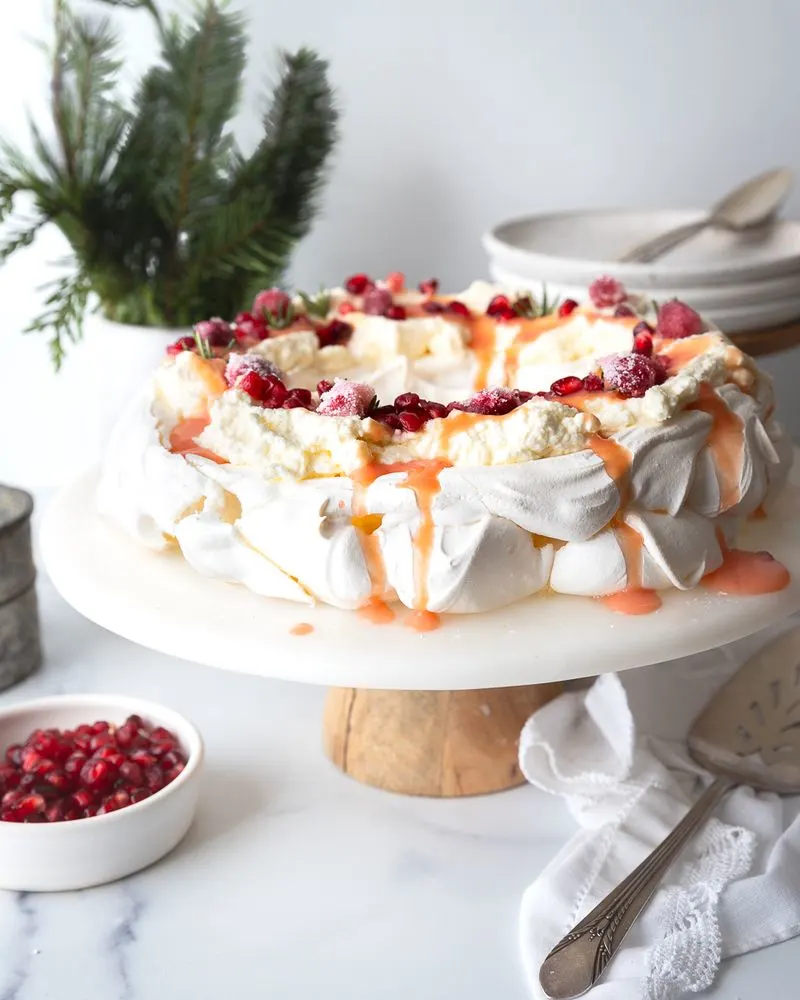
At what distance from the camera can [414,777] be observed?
129 centimetres

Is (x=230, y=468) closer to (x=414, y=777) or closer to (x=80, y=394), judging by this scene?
(x=414, y=777)

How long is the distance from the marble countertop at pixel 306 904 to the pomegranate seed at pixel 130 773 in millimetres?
80

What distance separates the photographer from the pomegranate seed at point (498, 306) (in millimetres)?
1531

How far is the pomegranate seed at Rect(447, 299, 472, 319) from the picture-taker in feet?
5.04

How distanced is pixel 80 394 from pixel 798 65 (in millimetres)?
1440

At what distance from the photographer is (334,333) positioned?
1.47 metres

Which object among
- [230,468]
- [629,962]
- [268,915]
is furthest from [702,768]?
[230,468]

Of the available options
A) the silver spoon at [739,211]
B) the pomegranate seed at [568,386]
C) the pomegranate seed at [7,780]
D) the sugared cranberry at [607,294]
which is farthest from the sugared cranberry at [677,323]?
the pomegranate seed at [7,780]

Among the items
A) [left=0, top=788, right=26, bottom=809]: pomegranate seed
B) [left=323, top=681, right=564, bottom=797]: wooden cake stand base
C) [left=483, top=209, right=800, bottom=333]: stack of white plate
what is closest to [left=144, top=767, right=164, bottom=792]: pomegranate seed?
[left=0, top=788, right=26, bottom=809]: pomegranate seed

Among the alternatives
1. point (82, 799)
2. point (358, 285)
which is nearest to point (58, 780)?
point (82, 799)

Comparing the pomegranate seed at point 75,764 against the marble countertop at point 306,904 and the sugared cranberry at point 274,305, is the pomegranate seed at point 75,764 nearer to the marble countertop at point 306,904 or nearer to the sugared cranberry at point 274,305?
the marble countertop at point 306,904

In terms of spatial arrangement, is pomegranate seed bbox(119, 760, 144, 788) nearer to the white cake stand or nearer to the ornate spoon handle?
the white cake stand

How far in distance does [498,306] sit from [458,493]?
524 mm

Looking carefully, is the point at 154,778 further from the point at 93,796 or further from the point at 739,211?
the point at 739,211
